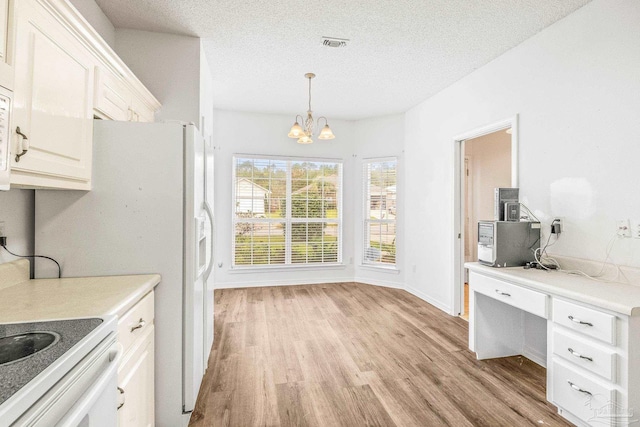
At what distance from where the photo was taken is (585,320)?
1.69 metres

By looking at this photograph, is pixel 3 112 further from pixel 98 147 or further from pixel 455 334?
pixel 455 334

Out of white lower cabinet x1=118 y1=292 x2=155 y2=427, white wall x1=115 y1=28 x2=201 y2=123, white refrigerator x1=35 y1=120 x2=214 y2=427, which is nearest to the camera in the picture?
white lower cabinet x1=118 y1=292 x2=155 y2=427

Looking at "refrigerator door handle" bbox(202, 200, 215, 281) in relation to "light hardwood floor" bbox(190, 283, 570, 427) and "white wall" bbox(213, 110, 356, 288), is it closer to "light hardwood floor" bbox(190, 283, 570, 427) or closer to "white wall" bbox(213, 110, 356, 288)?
"light hardwood floor" bbox(190, 283, 570, 427)

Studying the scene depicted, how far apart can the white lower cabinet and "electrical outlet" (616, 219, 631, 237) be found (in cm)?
291

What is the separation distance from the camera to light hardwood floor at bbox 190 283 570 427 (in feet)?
6.22

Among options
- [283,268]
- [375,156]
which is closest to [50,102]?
[283,268]

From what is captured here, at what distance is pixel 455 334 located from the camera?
3107 millimetres

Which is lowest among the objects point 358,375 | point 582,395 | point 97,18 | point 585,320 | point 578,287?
point 358,375

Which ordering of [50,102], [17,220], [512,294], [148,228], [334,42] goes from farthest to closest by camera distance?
[334,42] < [512,294] < [148,228] < [17,220] < [50,102]

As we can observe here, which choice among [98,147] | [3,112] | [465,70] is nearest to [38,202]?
[98,147]

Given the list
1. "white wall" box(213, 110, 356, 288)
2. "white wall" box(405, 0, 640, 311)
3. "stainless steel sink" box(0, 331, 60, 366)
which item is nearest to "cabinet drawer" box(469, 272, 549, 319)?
"white wall" box(405, 0, 640, 311)

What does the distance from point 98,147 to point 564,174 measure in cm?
320

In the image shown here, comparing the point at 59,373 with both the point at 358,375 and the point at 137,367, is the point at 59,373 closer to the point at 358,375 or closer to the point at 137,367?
the point at 137,367

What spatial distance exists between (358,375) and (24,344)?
2048mm
